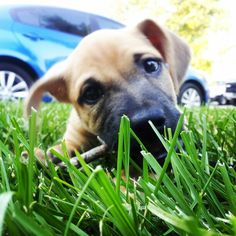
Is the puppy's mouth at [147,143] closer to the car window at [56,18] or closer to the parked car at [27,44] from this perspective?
the parked car at [27,44]

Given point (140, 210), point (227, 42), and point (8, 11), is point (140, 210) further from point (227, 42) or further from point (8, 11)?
point (227, 42)

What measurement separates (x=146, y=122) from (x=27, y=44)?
5.47m

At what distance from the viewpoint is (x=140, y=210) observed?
2.64 ft

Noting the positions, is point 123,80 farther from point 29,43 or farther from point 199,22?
point 199,22

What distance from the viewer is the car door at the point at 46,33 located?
20.9 feet

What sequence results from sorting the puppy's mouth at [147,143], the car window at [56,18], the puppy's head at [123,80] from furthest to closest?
the car window at [56,18] → the puppy's head at [123,80] → the puppy's mouth at [147,143]

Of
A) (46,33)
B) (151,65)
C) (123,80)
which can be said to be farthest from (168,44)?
(46,33)

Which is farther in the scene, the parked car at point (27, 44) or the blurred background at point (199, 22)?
the blurred background at point (199, 22)

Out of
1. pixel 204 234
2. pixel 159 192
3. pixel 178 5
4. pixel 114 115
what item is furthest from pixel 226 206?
pixel 178 5

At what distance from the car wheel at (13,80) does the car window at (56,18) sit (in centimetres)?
75

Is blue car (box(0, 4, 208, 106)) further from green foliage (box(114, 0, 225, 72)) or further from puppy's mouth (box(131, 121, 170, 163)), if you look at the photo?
green foliage (box(114, 0, 225, 72))

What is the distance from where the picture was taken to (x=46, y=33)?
Answer: 647 cm

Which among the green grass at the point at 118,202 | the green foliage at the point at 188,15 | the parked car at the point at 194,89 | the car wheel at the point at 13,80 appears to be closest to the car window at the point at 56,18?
the car wheel at the point at 13,80

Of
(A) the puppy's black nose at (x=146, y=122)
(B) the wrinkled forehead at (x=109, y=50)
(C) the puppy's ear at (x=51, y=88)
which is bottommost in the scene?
(A) the puppy's black nose at (x=146, y=122)
